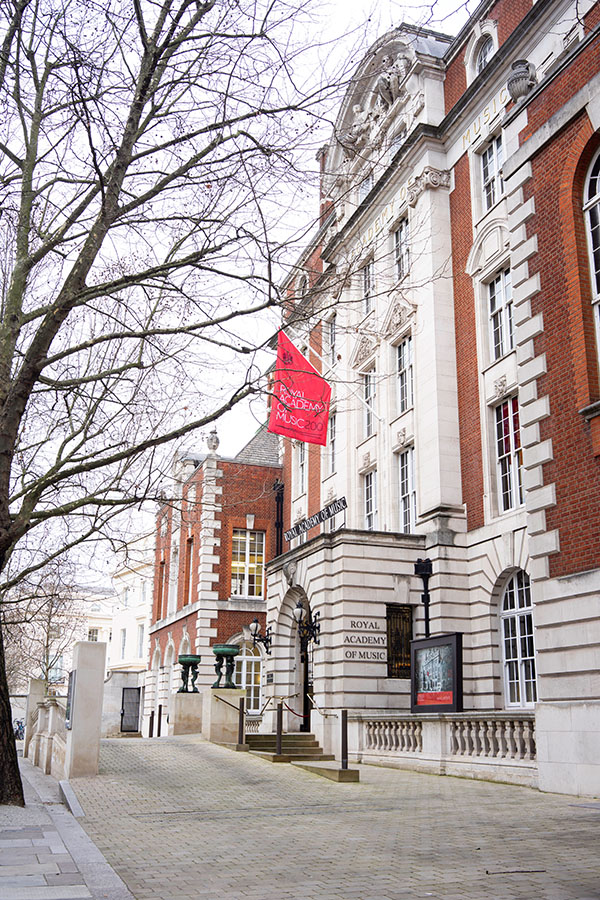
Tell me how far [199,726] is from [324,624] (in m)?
6.68

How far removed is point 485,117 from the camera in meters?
22.4

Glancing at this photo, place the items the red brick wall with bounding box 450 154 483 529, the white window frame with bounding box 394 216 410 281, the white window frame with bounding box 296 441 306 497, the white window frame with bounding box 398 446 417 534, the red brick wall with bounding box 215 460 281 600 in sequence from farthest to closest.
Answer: the red brick wall with bounding box 215 460 281 600 < the white window frame with bounding box 296 441 306 497 < the white window frame with bounding box 394 216 410 281 < the white window frame with bounding box 398 446 417 534 < the red brick wall with bounding box 450 154 483 529

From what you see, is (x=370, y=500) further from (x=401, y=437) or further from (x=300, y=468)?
(x=300, y=468)

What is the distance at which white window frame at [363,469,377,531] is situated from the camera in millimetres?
26531

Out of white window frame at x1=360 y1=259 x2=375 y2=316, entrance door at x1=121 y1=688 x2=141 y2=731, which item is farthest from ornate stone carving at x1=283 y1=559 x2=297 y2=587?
entrance door at x1=121 y1=688 x2=141 y2=731

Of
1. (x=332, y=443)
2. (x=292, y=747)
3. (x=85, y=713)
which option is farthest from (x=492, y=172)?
(x=85, y=713)

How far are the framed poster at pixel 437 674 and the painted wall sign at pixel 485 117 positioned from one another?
1351cm

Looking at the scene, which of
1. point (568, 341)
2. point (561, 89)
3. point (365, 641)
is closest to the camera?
point (568, 341)

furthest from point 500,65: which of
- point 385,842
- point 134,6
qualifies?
point 385,842

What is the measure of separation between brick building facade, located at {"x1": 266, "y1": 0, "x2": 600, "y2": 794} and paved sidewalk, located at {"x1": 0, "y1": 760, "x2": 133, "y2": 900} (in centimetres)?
639

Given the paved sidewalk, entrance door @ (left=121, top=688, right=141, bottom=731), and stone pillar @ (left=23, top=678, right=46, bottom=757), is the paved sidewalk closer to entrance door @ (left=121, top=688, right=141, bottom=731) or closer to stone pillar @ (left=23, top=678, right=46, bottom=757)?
stone pillar @ (left=23, top=678, right=46, bottom=757)

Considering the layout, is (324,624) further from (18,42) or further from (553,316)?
(18,42)

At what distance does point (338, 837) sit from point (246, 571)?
1120 inches

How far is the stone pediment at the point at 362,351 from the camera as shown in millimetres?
26766
